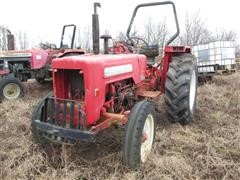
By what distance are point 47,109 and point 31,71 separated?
6379 mm

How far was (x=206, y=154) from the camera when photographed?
3982 mm

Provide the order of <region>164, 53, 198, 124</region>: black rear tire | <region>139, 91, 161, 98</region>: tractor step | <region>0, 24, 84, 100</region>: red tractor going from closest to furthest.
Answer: <region>164, 53, 198, 124</region>: black rear tire → <region>139, 91, 161, 98</region>: tractor step → <region>0, 24, 84, 100</region>: red tractor

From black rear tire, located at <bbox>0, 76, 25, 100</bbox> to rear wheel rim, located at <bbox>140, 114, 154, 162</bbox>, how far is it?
545 cm

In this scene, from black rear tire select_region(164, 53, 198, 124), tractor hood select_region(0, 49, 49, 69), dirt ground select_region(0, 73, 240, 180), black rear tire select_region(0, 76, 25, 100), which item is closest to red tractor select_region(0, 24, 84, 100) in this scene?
tractor hood select_region(0, 49, 49, 69)

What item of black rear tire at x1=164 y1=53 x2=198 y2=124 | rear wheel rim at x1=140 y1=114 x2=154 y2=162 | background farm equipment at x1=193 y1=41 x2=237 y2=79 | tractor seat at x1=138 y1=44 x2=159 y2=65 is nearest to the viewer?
rear wheel rim at x1=140 y1=114 x2=154 y2=162

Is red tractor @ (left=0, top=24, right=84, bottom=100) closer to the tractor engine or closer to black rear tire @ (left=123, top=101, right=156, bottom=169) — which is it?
the tractor engine

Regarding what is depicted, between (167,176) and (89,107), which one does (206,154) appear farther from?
(89,107)

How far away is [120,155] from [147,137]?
0.39 m

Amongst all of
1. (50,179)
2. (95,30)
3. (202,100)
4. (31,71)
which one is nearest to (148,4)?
(95,30)

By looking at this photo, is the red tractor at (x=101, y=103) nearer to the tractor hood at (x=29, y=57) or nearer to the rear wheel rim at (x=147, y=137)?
the rear wheel rim at (x=147, y=137)

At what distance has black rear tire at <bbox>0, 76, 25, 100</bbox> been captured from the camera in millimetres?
8404

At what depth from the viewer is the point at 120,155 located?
3.90 metres

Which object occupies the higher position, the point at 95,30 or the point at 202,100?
the point at 95,30

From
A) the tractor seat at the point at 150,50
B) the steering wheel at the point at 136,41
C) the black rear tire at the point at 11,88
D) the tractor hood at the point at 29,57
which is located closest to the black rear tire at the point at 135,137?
the steering wheel at the point at 136,41
